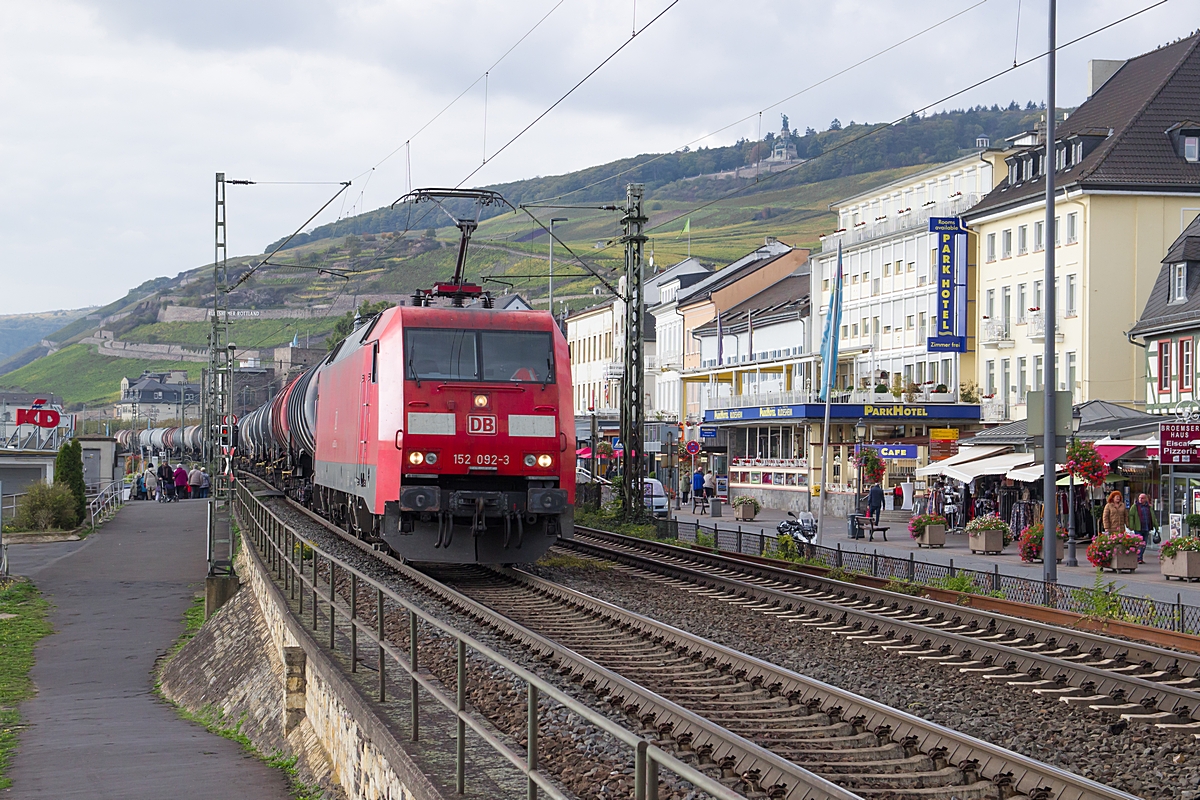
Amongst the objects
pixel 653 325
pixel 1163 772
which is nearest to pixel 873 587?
→ pixel 1163 772

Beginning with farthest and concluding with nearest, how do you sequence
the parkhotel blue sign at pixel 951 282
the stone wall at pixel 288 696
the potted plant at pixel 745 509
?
the parkhotel blue sign at pixel 951 282
the potted plant at pixel 745 509
the stone wall at pixel 288 696

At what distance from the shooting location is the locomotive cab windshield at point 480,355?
19.6m

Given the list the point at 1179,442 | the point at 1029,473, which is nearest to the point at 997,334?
the point at 1029,473

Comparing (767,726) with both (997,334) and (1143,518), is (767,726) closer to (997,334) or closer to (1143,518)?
(1143,518)

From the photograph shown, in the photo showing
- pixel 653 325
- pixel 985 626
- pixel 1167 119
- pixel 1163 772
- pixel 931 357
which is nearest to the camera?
pixel 1163 772

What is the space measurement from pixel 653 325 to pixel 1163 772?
94.6 m

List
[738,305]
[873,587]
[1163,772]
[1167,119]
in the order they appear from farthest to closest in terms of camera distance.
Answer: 1. [738,305]
2. [1167,119]
3. [873,587]
4. [1163,772]

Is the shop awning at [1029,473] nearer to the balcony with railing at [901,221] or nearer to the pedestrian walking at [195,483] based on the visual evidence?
the balcony with railing at [901,221]

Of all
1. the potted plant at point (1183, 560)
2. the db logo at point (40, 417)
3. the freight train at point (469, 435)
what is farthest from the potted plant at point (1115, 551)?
the db logo at point (40, 417)

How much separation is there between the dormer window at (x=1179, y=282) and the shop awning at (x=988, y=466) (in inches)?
A: 369

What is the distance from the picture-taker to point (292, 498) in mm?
42219

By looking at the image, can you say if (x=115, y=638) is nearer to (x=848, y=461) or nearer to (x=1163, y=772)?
(x=1163, y=772)

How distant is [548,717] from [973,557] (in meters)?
24.6

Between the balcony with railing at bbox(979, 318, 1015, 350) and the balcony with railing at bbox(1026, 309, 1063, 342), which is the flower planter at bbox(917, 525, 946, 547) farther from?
the balcony with railing at bbox(979, 318, 1015, 350)
